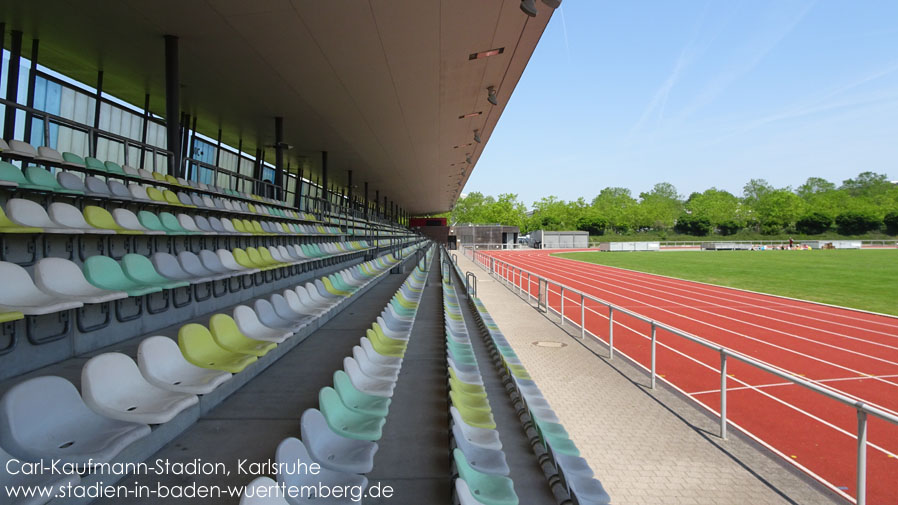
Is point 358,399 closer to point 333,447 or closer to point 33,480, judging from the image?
point 333,447

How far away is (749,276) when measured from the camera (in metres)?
22.5

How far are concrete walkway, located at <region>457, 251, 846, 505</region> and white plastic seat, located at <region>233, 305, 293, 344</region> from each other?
2881 mm

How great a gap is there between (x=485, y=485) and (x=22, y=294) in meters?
3.07

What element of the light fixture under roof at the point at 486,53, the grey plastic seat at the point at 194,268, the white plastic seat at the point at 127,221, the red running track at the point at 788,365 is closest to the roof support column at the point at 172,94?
the white plastic seat at the point at 127,221

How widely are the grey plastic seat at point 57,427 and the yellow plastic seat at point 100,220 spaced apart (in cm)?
246

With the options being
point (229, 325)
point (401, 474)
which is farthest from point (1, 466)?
point (229, 325)

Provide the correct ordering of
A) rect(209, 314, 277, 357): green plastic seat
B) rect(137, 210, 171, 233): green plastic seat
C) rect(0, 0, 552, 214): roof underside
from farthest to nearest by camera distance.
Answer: rect(0, 0, 552, 214): roof underside < rect(137, 210, 171, 233): green plastic seat < rect(209, 314, 277, 357): green plastic seat

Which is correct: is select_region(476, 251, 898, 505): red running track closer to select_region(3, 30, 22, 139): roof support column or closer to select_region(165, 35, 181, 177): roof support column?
select_region(165, 35, 181, 177): roof support column

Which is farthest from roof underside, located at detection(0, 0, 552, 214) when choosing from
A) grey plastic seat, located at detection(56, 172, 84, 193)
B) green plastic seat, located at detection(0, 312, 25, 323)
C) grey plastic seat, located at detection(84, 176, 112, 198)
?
green plastic seat, located at detection(0, 312, 25, 323)

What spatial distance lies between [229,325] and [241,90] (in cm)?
779

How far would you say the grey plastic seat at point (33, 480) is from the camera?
144 cm

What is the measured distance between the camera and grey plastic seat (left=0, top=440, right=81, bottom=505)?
1438mm

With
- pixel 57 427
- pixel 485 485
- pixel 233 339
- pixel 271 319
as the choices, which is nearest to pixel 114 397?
pixel 57 427

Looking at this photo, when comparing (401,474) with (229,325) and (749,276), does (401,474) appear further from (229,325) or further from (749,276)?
(749,276)
